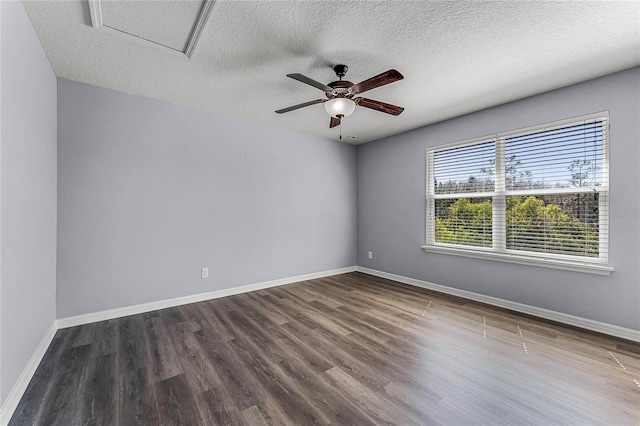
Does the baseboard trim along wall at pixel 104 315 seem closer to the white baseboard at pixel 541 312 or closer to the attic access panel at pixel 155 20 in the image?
the white baseboard at pixel 541 312

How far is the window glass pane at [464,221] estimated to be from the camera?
11.5 feet

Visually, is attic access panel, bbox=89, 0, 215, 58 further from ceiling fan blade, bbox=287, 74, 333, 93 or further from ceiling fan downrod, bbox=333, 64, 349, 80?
ceiling fan downrod, bbox=333, 64, 349, 80

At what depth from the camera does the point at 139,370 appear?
1955 millimetres

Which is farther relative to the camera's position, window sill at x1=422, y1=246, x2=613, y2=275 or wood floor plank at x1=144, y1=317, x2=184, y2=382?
window sill at x1=422, y1=246, x2=613, y2=275

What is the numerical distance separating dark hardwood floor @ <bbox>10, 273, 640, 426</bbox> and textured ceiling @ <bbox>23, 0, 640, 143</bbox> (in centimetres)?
254

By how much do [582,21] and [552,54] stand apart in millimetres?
403

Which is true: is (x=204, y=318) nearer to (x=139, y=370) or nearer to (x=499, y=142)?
(x=139, y=370)

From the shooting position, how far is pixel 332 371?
195cm

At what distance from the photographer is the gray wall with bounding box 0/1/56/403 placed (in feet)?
4.96

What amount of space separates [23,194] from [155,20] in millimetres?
1508

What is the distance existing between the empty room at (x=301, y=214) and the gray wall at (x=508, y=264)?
0.02 m

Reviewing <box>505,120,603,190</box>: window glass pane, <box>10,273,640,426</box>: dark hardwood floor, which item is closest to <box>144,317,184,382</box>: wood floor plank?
<box>10,273,640,426</box>: dark hardwood floor

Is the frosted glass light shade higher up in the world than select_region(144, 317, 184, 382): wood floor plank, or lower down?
higher up

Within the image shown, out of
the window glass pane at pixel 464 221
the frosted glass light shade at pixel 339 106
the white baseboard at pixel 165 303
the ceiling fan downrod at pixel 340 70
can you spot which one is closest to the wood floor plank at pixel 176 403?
the white baseboard at pixel 165 303
